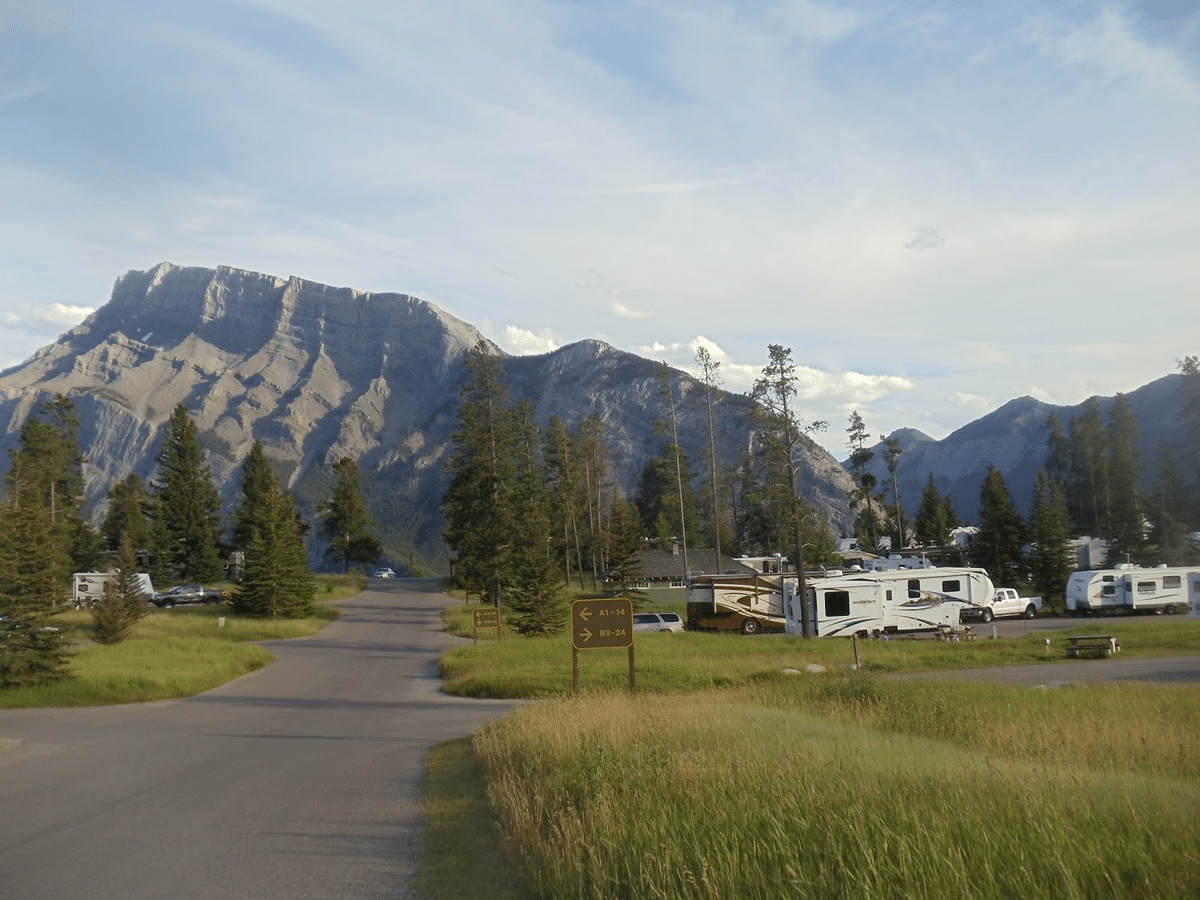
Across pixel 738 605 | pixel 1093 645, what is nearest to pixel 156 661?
pixel 738 605

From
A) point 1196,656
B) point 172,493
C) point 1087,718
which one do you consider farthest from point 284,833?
point 172,493

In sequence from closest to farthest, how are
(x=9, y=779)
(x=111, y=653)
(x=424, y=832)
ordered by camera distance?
(x=424, y=832) < (x=9, y=779) < (x=111, y=653)

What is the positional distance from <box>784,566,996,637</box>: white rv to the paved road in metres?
19.8

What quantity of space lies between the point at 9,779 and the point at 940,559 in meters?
67.2

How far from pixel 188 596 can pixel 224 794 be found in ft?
186

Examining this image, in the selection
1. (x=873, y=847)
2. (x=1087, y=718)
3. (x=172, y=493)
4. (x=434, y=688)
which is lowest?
(x=434, y=688)

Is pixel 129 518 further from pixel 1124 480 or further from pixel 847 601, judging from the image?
pixel 1124 480

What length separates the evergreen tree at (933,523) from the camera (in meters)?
87.9

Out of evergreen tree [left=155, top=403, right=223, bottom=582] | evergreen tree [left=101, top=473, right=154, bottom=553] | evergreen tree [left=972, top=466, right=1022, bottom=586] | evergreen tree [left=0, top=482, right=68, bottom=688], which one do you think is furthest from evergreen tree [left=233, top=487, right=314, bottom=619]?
evergreen tree [left=972, top=466, right=1022, bottom=586]

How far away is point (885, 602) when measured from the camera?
38.8m

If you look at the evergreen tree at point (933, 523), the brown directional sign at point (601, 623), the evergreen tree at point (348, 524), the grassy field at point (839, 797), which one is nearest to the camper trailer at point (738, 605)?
the brown directional sign at point (601, 623)

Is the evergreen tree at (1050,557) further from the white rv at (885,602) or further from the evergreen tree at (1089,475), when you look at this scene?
the evergreen tree at (1089,475)

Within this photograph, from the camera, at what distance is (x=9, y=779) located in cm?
1245

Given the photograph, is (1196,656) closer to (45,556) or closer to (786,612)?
(786,612)
